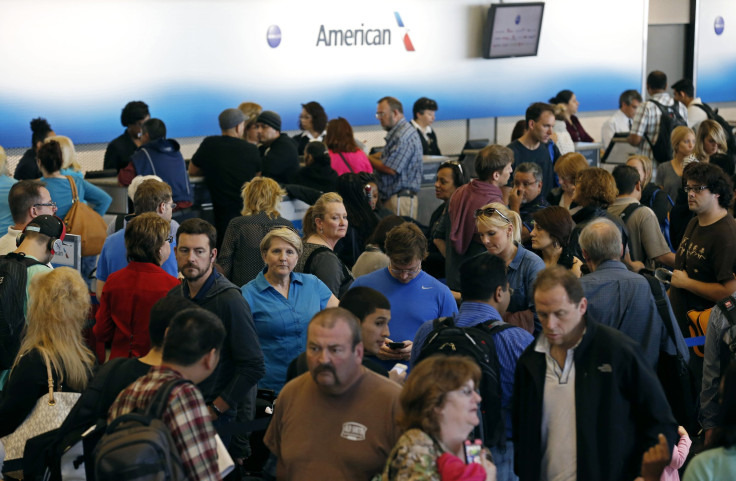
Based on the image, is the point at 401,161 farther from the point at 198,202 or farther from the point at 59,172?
the point at 59,172

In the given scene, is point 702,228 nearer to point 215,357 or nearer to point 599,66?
point 215,357

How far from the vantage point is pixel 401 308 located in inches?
178

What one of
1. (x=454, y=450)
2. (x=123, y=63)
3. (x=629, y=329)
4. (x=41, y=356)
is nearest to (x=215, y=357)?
(x=454, y=450)

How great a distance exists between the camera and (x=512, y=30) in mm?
13852

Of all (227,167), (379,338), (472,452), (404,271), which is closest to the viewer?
(472,452)

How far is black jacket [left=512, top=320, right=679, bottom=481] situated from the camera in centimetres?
321

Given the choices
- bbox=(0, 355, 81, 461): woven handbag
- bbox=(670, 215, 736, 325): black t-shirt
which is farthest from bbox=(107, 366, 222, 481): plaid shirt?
bbox=(670, 215, 736, 325): black t-shirt

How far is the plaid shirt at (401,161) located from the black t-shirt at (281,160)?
37.9 inches

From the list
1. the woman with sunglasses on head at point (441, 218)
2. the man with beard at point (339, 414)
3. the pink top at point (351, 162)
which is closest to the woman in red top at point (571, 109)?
the pink top at point (351, 162)

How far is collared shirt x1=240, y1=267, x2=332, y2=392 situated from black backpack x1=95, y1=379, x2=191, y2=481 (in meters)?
1.67

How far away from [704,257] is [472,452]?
2875 millimetres

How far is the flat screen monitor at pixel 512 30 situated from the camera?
44.7 ft

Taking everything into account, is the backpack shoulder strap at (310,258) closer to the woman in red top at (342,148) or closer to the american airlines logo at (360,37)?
the woman in red top at (342,148)

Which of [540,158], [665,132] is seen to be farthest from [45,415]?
[665,132]
